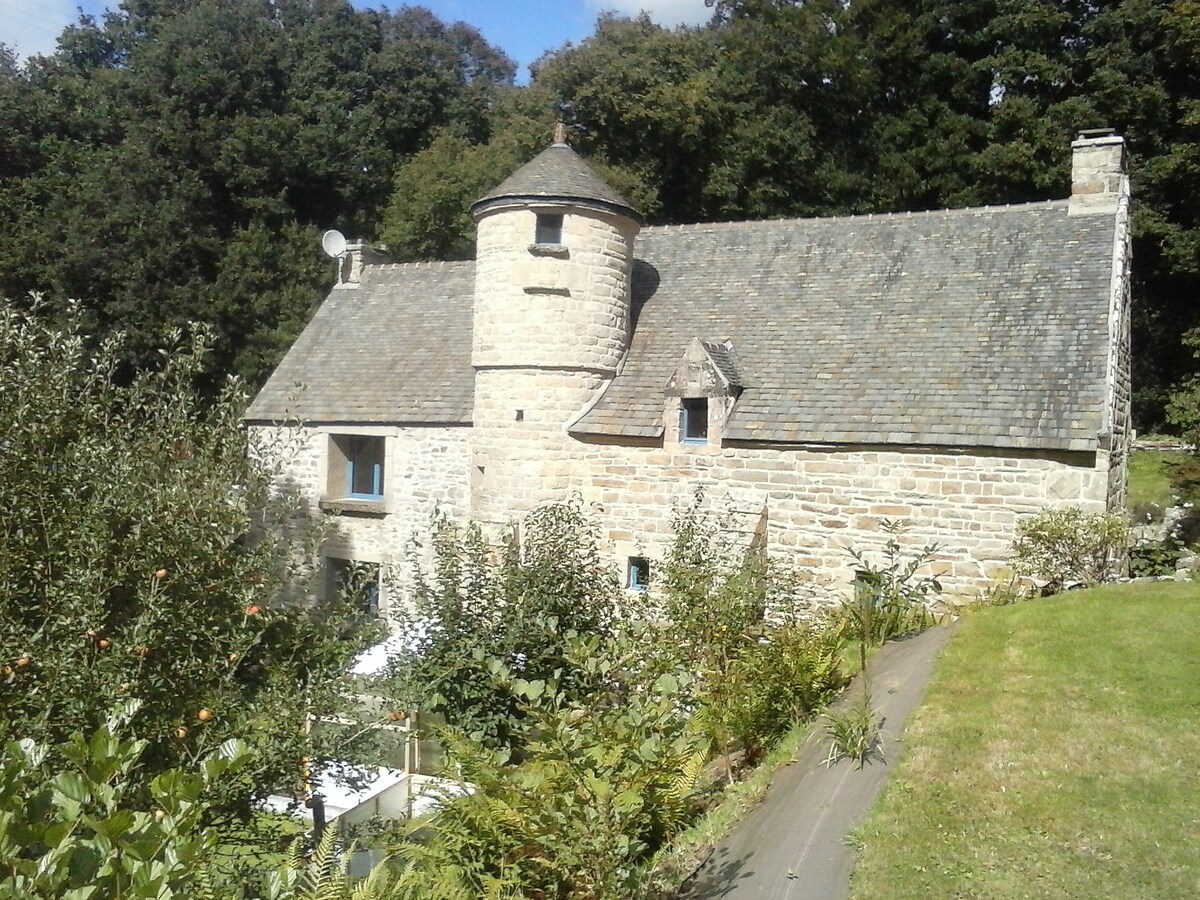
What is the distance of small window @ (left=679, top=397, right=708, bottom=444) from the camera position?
1385cm

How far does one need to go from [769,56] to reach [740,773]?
26.1 meters

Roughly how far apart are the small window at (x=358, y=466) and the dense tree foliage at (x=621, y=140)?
12.6 metres

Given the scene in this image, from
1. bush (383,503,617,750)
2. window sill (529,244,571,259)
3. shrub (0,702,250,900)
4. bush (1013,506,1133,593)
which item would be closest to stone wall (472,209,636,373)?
window sill (529,244,571,259)

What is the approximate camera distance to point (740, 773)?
7711 millimetres

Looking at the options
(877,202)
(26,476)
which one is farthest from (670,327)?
(877,202)

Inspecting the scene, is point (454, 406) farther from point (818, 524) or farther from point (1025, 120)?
point (1025, 120)

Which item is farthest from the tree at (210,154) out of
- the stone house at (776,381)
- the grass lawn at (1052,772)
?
the grass lawn at (1052,772)

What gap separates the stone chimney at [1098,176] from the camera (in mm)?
13906

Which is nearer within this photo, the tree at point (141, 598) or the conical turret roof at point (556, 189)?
the tree at point (141, 598)

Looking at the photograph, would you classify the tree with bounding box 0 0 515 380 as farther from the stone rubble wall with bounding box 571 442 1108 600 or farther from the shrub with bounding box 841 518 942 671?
the shrub with bounding box 841 518 942 671

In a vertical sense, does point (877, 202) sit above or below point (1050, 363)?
above

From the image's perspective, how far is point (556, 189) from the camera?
14.1 metres

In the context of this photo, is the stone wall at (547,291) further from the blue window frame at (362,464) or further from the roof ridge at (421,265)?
the roof ridge at (421,265)

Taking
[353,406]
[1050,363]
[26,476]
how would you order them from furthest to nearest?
[353,406], [1050,363], [26,476]
